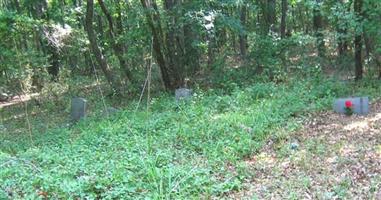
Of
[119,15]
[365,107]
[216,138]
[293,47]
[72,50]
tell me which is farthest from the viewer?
[119,15]

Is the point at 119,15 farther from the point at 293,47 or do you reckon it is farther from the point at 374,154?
the point at 374,154

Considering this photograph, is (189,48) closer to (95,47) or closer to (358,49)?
(95,47)

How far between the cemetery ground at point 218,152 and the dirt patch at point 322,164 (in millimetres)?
13

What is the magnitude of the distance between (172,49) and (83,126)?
13.8 ft

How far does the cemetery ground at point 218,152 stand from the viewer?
201 inches

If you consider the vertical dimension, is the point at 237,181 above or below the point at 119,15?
below

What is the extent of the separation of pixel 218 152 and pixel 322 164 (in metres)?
1.51

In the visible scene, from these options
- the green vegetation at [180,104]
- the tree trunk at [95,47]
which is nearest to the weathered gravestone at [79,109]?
the green vegetation at [180,104]

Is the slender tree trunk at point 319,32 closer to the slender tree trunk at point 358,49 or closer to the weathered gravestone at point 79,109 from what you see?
the slender tree trunk at point 358,49

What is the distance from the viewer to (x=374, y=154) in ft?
20.4

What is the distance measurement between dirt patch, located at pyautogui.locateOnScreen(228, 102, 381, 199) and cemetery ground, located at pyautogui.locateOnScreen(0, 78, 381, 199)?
0.04 feet

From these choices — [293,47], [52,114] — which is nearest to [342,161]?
[293,47]

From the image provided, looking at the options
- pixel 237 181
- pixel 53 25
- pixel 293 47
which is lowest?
pixel 237 181

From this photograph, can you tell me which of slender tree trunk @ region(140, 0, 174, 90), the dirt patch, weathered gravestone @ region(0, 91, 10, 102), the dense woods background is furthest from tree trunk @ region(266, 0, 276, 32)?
weathered gravestone @ region(0, 91, 10, 102)
